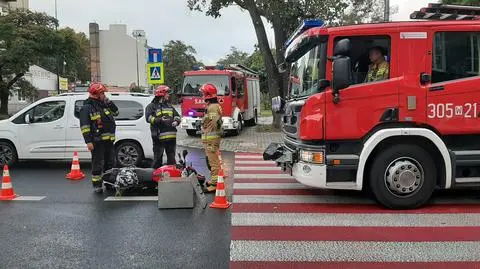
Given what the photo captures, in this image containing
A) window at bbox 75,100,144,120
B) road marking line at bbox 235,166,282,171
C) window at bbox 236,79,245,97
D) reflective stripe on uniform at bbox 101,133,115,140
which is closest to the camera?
reflective stripe on uniform at bbox 101,133,115,140

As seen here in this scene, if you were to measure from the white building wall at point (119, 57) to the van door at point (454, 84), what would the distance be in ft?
255

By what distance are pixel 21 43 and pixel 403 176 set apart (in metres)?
33.4

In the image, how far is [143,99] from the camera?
1150 cm

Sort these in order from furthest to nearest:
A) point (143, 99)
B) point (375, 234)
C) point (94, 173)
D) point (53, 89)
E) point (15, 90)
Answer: point (53, 89)
point (15, 90)
point (143, 99)
point (94, 173)
point (375, 234)

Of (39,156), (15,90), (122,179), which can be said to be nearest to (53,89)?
(15,90)

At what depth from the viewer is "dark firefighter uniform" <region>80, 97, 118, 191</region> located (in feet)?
28.3

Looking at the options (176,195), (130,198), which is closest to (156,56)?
(130,198)

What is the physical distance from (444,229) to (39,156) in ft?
29.5

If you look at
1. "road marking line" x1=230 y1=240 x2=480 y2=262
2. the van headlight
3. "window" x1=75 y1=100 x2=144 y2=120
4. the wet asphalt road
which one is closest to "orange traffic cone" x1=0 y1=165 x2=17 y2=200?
the wet asphalt road

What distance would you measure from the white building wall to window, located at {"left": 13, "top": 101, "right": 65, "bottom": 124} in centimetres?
7144

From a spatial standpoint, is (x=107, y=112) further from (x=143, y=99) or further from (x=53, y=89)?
(x=53, y=89)

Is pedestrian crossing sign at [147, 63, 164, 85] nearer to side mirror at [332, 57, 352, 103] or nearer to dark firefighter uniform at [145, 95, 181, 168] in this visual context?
dark firefighter uniform at [145, 95, 181, 168]

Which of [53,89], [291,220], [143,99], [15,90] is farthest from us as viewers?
[53,89]

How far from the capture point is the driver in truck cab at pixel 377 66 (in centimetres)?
680
